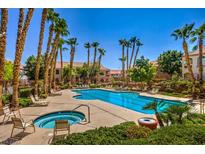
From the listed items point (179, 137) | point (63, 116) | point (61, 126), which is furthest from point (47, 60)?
point (179, 137)

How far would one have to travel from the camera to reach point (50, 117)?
10.4 m

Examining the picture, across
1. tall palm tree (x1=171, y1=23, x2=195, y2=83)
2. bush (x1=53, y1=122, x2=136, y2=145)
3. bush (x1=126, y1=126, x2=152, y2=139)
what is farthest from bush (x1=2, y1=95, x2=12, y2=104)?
tall palm tree (x1=171, y1=23, x2=195, y2=83)

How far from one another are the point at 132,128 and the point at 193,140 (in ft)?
5.53

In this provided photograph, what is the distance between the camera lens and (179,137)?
538 centimetres

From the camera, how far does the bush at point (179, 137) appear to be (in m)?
5.22

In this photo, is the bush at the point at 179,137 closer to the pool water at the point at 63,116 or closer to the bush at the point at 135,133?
the bush at the point at 135,133

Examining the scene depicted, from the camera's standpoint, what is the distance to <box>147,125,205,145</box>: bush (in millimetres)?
5219

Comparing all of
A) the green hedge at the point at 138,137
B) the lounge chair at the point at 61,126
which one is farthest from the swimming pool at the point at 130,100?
the lounge chair at the point at 61,126

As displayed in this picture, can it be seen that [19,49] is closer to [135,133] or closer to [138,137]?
[135,133]

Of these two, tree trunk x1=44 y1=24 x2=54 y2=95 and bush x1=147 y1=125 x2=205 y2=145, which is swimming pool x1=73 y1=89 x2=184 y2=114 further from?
bush x1=147 y1=125 x2=205 y2=145

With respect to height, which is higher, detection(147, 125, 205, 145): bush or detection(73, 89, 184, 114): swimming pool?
detection(147, 125, 205, 145): bush
